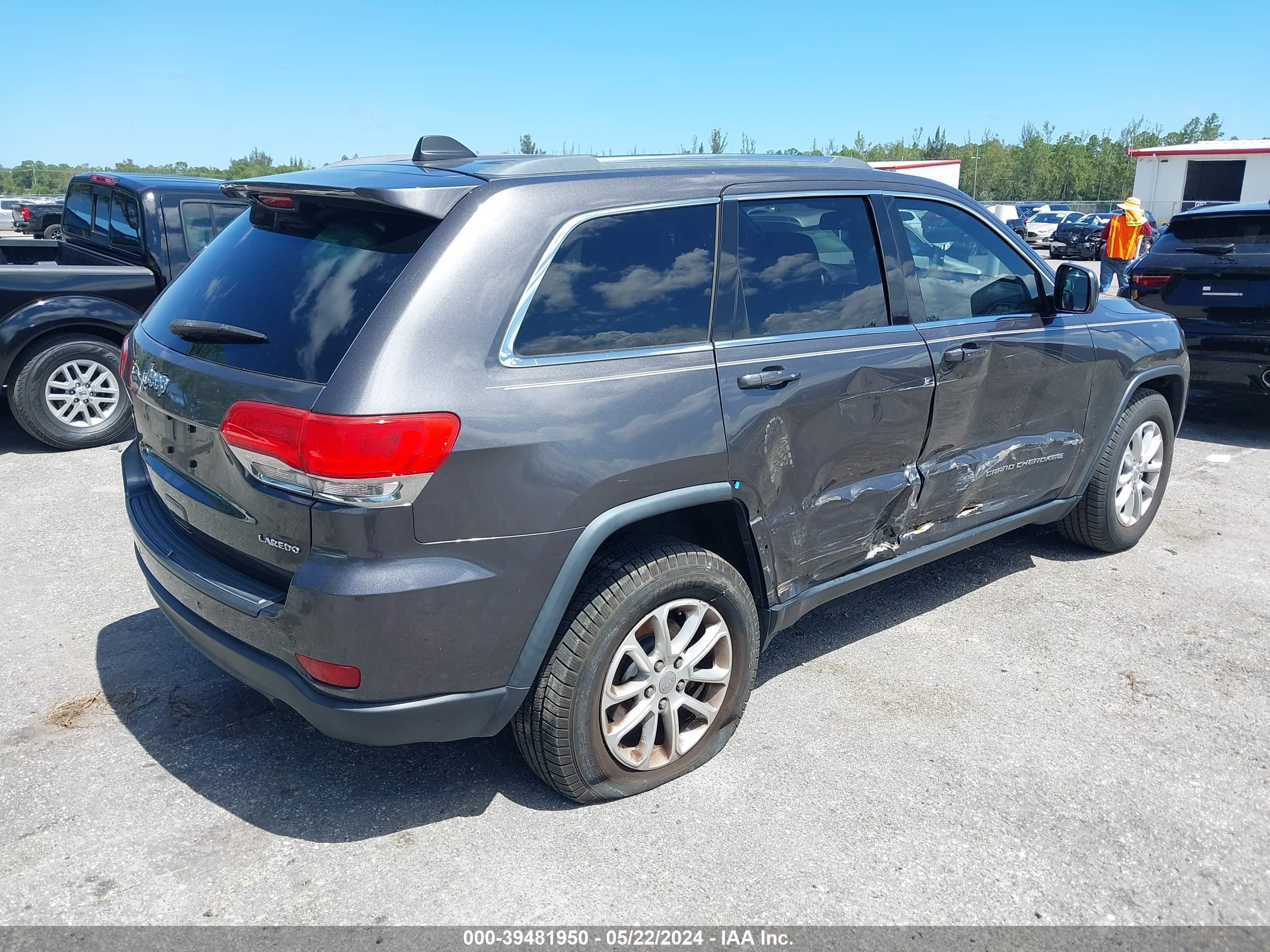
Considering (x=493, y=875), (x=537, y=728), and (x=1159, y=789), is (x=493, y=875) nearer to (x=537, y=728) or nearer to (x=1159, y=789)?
(x=537, y=728)

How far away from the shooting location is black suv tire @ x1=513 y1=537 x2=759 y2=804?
9.19ft

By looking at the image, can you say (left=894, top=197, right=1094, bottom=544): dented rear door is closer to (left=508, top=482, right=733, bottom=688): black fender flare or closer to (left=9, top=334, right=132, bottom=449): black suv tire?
(left=508, top=482, right=733, bottom=688): black fender flare

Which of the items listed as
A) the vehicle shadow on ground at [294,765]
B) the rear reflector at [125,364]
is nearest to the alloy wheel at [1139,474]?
the vehicle shadow on ground at [294,765]

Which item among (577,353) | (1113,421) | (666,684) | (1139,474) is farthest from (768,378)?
(1139,474)

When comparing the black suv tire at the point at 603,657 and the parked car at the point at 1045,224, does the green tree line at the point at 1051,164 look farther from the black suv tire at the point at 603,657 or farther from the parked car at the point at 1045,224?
the black suv tire at the point at 603,657

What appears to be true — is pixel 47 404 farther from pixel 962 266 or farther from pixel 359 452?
pixel 962 266

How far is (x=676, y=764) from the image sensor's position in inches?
124

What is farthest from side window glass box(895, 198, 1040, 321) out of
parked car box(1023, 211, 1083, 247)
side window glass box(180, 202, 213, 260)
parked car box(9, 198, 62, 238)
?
parked car box(1023, 211, 1083, 247)

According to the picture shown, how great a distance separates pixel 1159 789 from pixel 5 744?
12.4 feet

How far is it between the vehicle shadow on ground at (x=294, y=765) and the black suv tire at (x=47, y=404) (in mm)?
3694

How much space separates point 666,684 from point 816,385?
1092 mm

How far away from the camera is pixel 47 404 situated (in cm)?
674

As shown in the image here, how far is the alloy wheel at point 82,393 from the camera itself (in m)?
6.77

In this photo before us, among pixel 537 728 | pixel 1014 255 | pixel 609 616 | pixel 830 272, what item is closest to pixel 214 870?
pixel 537 728
